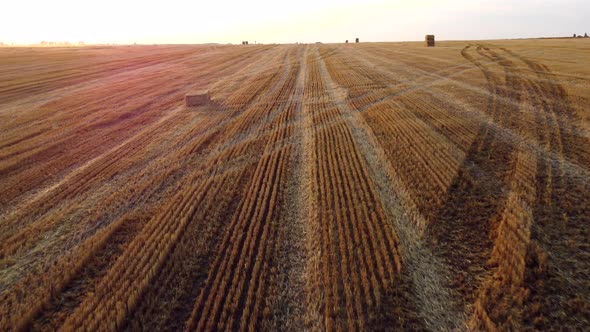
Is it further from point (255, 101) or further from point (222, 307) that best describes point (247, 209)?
point (255, 101)

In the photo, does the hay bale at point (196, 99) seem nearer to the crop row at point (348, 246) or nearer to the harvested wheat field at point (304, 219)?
the harvested wheat field at point (304, 219)

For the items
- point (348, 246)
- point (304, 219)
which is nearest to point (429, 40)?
point (304, 219)

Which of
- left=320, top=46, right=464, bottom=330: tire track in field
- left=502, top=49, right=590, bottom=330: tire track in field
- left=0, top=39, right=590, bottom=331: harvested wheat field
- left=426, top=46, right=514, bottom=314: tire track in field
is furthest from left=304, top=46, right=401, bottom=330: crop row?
left=502, top=49, right=590, bottom=330: tire track in field

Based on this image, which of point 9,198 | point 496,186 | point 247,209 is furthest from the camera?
point 9,198

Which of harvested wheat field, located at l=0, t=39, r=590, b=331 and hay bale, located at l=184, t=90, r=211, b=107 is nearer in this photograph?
harvested wheat field, located at l=0, t=39, r=590, b=331

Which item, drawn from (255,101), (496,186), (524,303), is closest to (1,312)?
(524,303)

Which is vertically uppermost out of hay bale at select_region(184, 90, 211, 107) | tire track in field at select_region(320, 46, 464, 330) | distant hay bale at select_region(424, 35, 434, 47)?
distant hay bale at select_region(424, 35, 434, 47)

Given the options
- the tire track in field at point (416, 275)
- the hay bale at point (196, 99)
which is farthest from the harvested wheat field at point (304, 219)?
the hay bale at point (196, 99)

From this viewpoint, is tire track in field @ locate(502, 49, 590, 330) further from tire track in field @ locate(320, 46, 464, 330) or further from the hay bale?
the hay bale

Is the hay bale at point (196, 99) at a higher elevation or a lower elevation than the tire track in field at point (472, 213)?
higher
